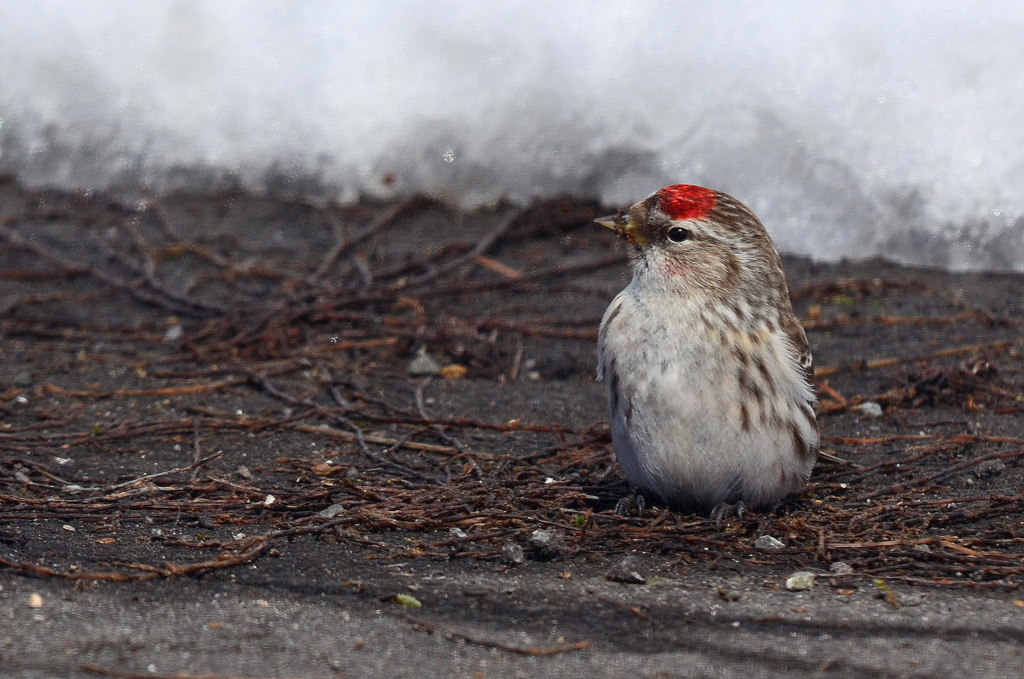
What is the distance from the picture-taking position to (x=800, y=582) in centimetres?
316

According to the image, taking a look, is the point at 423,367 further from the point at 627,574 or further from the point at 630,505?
the point at 627,574

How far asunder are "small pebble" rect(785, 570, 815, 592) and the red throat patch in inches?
42.7

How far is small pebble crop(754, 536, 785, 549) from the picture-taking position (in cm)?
343

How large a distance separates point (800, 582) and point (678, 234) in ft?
3.53

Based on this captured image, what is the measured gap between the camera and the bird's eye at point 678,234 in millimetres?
3615

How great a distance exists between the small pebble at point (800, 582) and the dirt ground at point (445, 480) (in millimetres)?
26

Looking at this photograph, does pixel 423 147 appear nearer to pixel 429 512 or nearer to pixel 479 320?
pixel 479 320

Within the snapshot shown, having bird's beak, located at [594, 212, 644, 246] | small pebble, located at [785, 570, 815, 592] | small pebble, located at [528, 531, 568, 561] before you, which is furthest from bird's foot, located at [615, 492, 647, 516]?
bird's beak, located at [594, 212, 644, 246]

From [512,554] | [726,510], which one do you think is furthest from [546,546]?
[726,510]

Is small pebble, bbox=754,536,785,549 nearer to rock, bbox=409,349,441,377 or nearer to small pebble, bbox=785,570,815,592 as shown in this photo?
small pebble, bbox=785,570,815,592

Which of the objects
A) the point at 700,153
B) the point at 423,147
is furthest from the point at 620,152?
the point at 423,147

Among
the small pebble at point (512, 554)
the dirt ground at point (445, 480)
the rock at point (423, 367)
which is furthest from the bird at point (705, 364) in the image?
the rock at point (423, 367)

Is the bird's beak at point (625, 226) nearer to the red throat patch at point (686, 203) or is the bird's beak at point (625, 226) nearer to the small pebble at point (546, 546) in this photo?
the red throat patch at point (686, 203)

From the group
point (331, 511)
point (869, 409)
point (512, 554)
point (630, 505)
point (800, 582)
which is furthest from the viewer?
point (869, 409)
